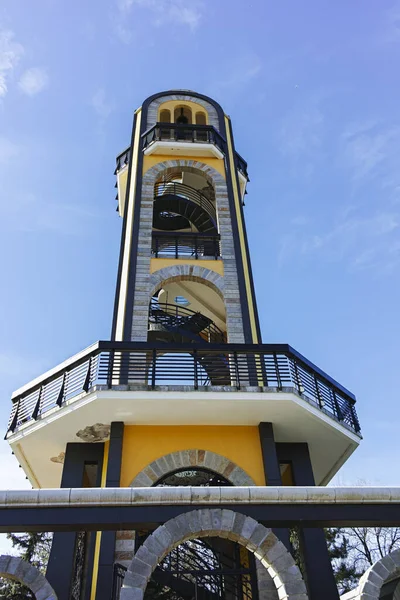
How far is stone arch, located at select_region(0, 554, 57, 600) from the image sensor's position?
5.57 metres

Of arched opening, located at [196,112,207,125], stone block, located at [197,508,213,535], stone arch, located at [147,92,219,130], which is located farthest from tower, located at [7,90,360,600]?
arched opening, located at [196,112,207,125]

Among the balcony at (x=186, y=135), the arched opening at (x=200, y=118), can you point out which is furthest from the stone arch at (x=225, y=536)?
the arched opening at (x=200, y=118)

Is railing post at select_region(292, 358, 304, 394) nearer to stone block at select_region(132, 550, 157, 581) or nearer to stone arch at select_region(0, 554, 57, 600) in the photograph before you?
stone block at select_region(132, 550, 157, 581)

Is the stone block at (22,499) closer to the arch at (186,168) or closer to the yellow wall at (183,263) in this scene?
the yellow wall at (183,263)

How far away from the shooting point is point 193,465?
36.5 ft

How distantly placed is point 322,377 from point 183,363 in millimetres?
3469

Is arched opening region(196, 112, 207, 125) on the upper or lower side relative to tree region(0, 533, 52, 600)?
upper

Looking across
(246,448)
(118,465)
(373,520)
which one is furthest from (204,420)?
(373,520)

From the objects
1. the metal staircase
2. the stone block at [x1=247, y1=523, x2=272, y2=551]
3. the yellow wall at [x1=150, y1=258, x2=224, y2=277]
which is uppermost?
the metal staircase

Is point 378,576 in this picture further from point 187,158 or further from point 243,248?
point 187,158

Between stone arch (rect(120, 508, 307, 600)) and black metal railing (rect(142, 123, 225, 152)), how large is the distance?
15025 mm

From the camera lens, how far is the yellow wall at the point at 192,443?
1109cm

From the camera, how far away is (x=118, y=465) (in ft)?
35.4

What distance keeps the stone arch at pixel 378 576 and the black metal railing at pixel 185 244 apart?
35.2 ft
